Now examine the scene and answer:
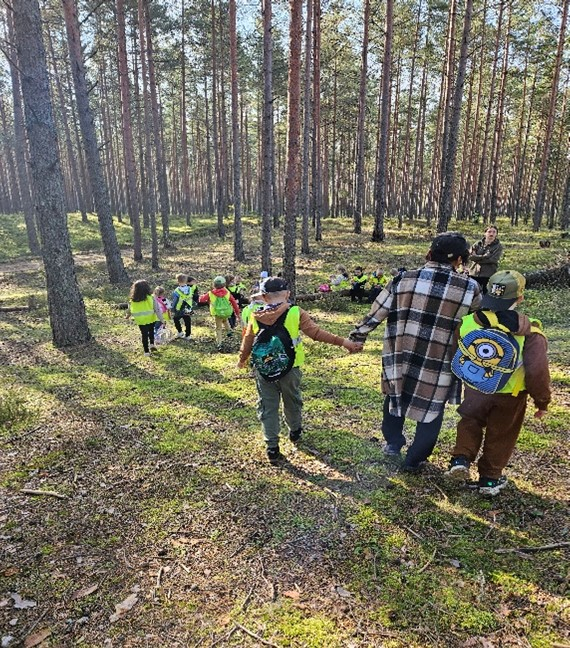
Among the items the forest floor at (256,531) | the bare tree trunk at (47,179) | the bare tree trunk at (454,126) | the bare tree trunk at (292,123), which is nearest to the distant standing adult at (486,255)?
the forest floor at (256,531)

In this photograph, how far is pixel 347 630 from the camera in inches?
121

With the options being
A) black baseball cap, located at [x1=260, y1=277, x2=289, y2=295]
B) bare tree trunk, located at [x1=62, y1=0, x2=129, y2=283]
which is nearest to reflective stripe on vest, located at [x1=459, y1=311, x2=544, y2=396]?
black baseball cap, located at [x1=260, y1=277, x2=289, y2=295]

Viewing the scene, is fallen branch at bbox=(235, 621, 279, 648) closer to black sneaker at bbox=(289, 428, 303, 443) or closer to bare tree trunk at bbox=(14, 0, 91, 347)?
black sneaker at bbox=(289, 428, 303, 443)

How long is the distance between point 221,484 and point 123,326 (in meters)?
8.94

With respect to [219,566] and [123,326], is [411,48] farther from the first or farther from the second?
[219,566]

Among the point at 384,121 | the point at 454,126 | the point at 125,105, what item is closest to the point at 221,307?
the point at 454,126

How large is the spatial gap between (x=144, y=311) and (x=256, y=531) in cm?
677

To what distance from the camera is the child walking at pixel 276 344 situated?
15.5ft

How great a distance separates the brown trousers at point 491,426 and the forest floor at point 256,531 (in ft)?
1.39

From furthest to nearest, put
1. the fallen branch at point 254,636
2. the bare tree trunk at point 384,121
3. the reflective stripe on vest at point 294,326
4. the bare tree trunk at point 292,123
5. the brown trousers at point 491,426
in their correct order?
the bare tree trunk at point 384,121, the bare tree trunk at point 292,123, the reflective stripe on vest at point 294,326, the brown trousers at point 491,426, the fallen branch at point 254,636

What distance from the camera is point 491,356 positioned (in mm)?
3814

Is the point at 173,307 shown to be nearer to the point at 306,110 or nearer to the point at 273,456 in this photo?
the point at 273,456

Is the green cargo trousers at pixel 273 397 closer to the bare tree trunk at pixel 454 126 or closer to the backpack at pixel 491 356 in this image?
the backpack at pixel 491 356

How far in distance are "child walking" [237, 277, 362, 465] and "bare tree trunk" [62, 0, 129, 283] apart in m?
13.9
